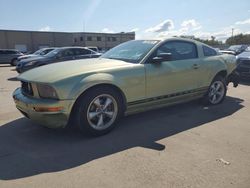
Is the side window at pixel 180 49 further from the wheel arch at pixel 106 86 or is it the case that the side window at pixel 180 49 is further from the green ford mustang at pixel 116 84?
the wheel arch at pixel 106 86

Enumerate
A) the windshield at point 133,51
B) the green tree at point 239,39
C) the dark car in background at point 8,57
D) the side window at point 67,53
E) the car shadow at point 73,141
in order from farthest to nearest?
the green tree at point 239,39 < the dark car in background at point 8,57 < the side window at point 67,53 < the windshield at point 133,51 < the car shadow at point 73,141

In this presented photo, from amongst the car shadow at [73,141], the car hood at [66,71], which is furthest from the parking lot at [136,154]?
the car hood at [66,71]

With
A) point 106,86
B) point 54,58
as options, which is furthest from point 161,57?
point 54,58

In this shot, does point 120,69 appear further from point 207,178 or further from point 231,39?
point 231,39

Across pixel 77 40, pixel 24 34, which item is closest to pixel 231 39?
pixel 77 40

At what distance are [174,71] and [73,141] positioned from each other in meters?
2.29

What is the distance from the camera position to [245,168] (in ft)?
9.89

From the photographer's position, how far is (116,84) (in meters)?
4.02

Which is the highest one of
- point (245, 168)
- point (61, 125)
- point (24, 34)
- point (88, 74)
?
point (24, 34)

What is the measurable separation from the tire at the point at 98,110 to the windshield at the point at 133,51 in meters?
0.85

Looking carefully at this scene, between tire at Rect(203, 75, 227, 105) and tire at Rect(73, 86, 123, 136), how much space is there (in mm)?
2508

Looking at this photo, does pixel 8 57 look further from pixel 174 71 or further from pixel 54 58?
pixel 174 71

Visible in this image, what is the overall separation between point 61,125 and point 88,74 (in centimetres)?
84

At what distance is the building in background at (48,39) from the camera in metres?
49.5
